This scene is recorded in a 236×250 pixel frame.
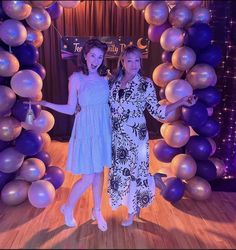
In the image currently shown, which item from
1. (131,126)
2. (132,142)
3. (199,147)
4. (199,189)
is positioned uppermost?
(131,126)

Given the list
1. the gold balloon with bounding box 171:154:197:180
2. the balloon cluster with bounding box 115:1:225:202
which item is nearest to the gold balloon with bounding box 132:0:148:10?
the balloon cluster with bounding box 115:1:225:202

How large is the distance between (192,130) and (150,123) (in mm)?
2376

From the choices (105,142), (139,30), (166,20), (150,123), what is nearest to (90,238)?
(105,142)

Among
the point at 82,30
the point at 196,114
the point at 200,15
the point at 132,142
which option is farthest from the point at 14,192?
the point at 82,30

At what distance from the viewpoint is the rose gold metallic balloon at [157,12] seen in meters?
2.63

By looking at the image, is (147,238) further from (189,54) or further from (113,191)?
(189,54)

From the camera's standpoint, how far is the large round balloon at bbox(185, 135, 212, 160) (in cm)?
284

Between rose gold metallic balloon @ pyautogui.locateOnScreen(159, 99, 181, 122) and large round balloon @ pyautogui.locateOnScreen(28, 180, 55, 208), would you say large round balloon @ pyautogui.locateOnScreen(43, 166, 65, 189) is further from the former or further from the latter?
rose gold metallic balloon @ pyautogui.locateOnScreen(159, 99, 181, 122)

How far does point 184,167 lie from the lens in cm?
285

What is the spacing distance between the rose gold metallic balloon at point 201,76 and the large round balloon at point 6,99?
4.91 ft

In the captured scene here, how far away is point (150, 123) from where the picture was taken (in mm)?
5430

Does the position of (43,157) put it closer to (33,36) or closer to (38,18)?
(33,36)

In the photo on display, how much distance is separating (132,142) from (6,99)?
1.06 metres

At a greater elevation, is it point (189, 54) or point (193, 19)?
point (193, 19)
